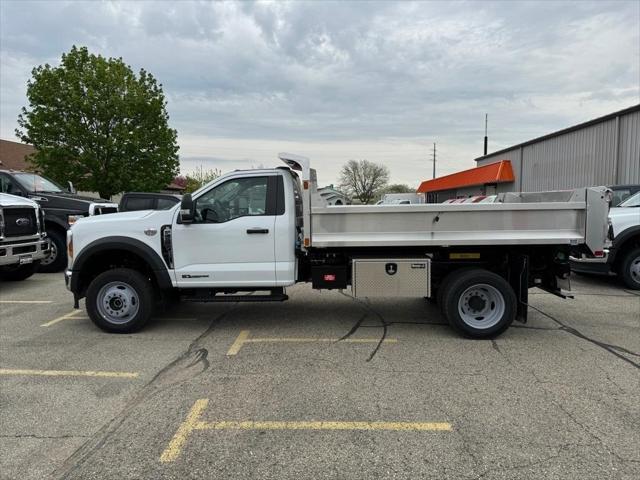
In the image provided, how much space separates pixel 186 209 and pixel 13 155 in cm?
3876

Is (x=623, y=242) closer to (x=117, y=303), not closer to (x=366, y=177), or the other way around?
(x=117, y=303)

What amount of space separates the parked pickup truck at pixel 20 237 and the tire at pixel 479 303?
8.03 meters

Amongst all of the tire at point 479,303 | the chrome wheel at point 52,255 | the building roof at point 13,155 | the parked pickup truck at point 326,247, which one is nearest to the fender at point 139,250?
→ the parked pickup truck at point 326,247

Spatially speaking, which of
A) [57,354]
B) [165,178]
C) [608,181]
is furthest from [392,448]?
[165,178]

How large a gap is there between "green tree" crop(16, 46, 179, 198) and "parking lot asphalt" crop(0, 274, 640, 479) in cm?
1831

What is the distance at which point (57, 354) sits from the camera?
5371 millimetres

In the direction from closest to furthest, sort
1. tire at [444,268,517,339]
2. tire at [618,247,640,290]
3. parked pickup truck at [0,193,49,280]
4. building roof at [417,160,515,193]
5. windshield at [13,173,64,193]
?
tire at [444,268,517,339] < tire at [618,247,640,290] < parked pickup truck at [0,193,49,280] < windshield at [13,173,64,193] < building roof at [417,160,515,193]

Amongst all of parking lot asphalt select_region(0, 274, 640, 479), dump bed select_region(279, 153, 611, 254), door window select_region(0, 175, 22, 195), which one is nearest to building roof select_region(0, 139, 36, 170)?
door window select_region(0, 175, 22, 195)

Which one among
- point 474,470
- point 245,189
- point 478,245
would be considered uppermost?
point 245,189

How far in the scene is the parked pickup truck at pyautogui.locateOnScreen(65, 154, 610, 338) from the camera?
5.61 meters

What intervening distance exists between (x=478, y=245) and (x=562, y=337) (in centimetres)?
161

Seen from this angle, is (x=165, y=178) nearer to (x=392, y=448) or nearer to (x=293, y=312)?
(x=293, y=312)

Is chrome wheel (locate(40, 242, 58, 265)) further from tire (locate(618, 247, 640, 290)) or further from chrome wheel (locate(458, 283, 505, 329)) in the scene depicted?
tire (locate(618, 247, 640, 290))

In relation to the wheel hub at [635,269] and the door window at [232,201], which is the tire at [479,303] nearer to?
the door window at [232,201]
